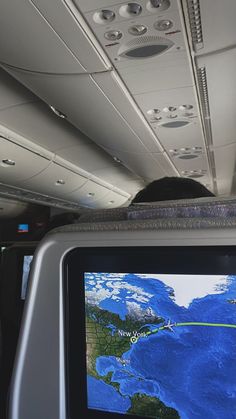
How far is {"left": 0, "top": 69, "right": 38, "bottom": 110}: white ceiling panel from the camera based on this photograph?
3.98 meters

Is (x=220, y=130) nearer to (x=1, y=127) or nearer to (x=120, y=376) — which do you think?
(x=1, y=127)

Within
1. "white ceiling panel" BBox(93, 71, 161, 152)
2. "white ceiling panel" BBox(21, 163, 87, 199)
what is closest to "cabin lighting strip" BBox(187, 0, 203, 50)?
"white ceiling panel" BBox(93, 71, 161, 152)

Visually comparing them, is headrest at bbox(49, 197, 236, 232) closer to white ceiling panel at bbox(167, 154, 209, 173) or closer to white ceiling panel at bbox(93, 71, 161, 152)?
white ceiling panel at bbox(93, 71, 161, 152)

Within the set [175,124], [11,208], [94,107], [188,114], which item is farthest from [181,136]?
[11,208]

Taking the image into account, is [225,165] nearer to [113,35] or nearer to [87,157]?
[87,157]

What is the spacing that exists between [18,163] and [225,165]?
4239 mm

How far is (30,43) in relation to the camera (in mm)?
2820

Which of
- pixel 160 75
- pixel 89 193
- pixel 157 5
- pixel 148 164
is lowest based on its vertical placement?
pixel 157 5

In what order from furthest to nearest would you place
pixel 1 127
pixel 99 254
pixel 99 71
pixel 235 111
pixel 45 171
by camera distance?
1. pixel 45 171
2. pixel 1 127
3. pixel 235 111
4. pixel 99 71
5. pixel 99 254

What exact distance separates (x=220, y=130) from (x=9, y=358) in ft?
13.9

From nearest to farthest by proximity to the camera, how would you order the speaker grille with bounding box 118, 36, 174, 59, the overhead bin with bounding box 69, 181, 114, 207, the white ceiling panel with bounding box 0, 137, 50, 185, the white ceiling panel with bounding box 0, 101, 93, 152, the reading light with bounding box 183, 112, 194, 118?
the speaker grille with bounding box 118, 36, 174, 59 < the reading light with bounding box 183, 112, 194, 118 < the white ceiling panel with bounding box 0, 101, 93, 152 < the white ceiling panel with bounding box 0, 137, 50, 185 < the overhead bin with bounding box 69, 181, 114, 207

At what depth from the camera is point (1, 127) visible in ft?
17.0

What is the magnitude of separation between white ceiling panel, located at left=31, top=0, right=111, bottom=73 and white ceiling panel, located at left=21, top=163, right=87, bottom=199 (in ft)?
13.4

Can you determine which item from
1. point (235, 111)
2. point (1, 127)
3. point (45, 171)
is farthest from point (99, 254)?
point (45, 171)
